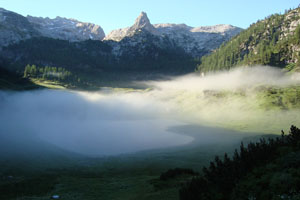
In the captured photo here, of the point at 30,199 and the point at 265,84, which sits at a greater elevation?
the point at 265,84

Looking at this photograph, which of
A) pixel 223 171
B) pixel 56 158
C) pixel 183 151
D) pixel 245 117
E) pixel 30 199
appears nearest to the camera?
pixel 223 171

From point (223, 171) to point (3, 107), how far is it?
175m

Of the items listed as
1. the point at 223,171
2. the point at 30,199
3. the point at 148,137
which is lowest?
the point at 148,137

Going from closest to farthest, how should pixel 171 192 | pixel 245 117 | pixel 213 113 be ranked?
1. pixel 171 192
2. pixel 245 117
3. pixel 213 113

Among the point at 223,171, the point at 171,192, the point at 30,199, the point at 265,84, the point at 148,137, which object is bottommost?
the point at 148,137

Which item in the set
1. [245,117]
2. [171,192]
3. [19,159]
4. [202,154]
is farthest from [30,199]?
[245,117]

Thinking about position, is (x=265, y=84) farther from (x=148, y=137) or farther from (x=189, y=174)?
(x=189, y=174)

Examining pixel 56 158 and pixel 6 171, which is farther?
pixel 56 158

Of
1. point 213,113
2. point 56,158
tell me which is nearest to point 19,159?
point 56,158

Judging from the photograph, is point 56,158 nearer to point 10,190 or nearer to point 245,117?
point 10,190

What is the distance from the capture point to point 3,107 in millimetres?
161500

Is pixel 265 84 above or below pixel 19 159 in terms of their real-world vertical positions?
above

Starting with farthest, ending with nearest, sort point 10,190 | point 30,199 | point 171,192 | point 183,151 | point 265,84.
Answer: point 265,84 < point 183,151 < point 10,190 < point 30,199 < point 171,192

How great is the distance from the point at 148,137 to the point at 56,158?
49.2 meters
